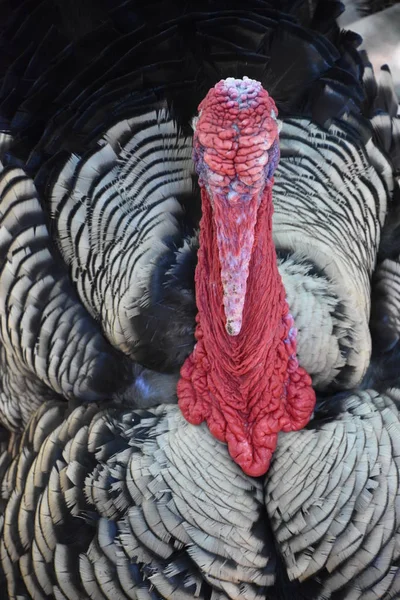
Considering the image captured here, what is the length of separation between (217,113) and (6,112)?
121cm

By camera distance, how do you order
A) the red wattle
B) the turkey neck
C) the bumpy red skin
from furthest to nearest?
the red wattle
the turkey neck
the bumpy red skin

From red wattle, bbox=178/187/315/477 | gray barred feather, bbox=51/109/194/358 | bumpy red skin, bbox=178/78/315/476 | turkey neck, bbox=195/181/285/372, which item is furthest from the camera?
gray barred feather, bbox=51/109/194/358

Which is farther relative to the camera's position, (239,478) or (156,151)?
(156,151)

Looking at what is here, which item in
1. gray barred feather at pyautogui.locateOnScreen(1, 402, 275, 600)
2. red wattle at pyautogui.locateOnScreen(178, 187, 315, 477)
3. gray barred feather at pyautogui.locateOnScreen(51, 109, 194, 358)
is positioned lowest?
gray barred feather at pyautogui.locateOnScreen(1, 402, 275, 600)

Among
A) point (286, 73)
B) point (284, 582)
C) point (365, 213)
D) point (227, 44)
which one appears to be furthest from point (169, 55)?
point (284, 582)

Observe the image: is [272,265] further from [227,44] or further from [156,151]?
[227,44]

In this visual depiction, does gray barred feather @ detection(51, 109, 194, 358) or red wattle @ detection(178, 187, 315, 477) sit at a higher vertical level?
gray barred feather @ detection(51, 109, 194, 358)

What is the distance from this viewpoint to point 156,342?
2.41 metres

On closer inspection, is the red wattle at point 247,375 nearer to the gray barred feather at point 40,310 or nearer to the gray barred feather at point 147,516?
the gray barred feather at point 147,516

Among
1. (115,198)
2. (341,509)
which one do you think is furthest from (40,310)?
(341,509)

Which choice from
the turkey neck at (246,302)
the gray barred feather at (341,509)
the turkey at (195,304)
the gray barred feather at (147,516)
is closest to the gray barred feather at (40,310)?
the turkey at (195,304)

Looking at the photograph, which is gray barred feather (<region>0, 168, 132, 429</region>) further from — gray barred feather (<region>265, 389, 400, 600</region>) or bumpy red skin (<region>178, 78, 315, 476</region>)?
gray barred feather (<region>265, 389, 400, 600</region>)

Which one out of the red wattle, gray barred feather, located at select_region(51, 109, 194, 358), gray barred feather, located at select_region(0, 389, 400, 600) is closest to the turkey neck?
the red wattle

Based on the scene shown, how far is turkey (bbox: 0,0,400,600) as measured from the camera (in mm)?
2258
